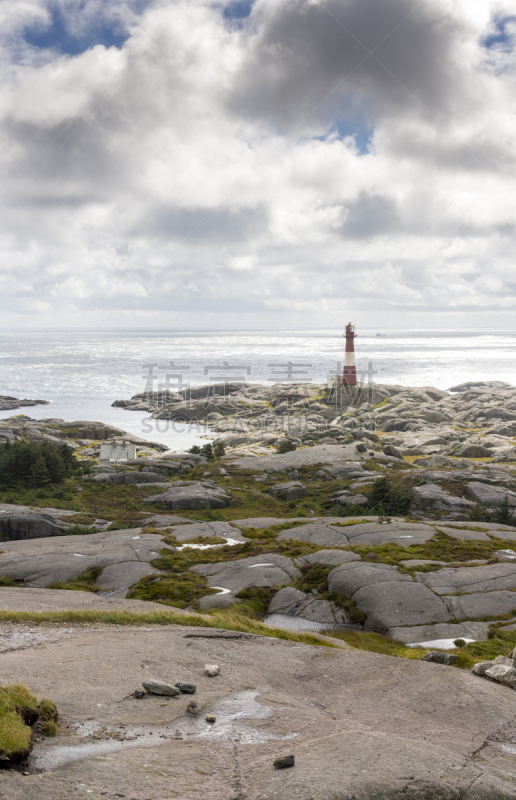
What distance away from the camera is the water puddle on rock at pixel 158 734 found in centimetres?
624

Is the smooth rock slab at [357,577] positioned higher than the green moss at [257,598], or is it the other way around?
the smooth rock slab at [357,577]

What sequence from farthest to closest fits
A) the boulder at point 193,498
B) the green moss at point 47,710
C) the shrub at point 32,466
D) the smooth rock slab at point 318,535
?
the shrub at point 32,466, the boulder at point 193,498, the smooth rock slab at point 318,535, the green moss at point 47,710

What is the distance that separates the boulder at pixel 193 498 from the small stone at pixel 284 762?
37.9 metres

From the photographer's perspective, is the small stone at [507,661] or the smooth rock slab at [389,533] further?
the smooth rock slab at [389,533]

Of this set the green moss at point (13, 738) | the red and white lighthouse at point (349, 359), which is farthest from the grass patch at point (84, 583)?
the red and white lighthouse at point (349, 359)

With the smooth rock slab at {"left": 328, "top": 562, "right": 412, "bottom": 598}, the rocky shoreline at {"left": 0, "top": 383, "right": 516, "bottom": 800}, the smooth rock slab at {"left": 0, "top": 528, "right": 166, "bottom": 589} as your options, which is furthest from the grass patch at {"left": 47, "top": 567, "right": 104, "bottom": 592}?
the smooth rock slab at {"left": 328, "top": 562, "right": 412, "bottom": 598}

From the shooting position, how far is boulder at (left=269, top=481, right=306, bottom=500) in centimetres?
4772

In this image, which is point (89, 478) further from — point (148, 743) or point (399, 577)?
point (148, 743)

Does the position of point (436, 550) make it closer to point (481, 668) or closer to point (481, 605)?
point (481, 605)

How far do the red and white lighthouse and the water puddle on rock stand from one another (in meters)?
82.9

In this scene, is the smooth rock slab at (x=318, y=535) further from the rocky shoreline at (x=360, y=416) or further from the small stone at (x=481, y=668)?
the rocky shoreline at (x=360, y=416)

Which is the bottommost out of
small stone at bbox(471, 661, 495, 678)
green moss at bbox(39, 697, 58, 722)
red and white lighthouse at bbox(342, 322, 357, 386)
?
small stone at bbox(471, 661, 495, 678)

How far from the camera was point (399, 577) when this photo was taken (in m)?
20.6

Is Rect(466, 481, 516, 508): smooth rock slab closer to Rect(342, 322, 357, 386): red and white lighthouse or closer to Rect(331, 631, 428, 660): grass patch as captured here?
Rect(331, 631, 428, 660): grass patch
